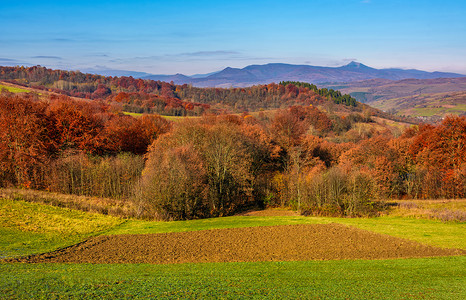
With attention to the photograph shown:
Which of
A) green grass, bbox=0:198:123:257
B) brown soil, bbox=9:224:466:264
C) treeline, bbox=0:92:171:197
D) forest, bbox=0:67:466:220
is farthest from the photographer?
treeline, bbox=0:92:171:197

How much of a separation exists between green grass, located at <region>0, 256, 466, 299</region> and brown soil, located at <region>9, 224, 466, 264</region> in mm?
1774

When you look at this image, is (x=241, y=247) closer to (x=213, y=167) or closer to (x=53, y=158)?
(x=213, y=167)

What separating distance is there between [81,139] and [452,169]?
2408 inches

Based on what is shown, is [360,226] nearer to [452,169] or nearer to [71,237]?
[71,237]

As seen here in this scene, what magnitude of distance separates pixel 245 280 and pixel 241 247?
778 cm

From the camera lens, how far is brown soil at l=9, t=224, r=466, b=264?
20141mm

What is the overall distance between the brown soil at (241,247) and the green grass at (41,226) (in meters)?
1.72

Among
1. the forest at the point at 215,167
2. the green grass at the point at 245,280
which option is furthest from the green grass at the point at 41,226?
the forest at the point at 215,167

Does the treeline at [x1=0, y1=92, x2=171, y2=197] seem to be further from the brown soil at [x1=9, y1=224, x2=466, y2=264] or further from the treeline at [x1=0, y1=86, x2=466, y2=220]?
the brown soil at [x1=9, y1=224, x2=466, y2=264]

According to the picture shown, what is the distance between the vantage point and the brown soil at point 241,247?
20.1m

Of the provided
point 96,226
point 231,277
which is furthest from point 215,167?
point 231,277

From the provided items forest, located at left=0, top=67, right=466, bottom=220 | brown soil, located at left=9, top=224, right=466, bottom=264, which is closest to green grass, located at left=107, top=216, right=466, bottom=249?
brown soil, located at left=9, top=224, right=466, bottom=264

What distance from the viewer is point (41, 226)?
86.3ft

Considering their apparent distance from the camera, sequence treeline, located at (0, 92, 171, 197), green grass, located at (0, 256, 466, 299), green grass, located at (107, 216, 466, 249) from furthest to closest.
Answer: treeline, located at (0, 92, 171, 197) → green grass, located at (107, 216, 466, 249) → green grass, located at (0, 256, 466, 299)
